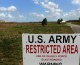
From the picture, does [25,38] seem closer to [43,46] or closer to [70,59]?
[43,46]

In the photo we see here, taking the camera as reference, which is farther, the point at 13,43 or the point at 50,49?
the point at 13,43

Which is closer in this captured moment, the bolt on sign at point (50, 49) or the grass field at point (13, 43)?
the bolt on sign at point (50, 49)

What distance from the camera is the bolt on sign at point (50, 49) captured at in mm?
6172

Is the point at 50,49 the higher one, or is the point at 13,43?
the point at 50,49

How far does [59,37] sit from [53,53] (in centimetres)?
33

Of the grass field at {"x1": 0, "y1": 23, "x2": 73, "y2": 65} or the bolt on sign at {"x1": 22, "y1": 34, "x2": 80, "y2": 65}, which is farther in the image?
the grass field at {"x1": 0, "y1": 23, "x2": 73, "y2": 65}

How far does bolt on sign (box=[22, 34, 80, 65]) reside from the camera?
6172 mm

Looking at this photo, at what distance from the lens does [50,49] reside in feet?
20.3

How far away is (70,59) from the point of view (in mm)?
6207

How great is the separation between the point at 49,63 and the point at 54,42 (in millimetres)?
413

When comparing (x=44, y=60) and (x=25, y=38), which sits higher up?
(x=25, y=38)

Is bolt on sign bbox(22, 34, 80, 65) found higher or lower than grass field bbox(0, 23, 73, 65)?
higher

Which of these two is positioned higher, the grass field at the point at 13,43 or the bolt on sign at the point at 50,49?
the bolt on sign at the point at 50,49

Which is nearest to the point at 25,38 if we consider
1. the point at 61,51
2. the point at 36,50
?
the point at 36,50
